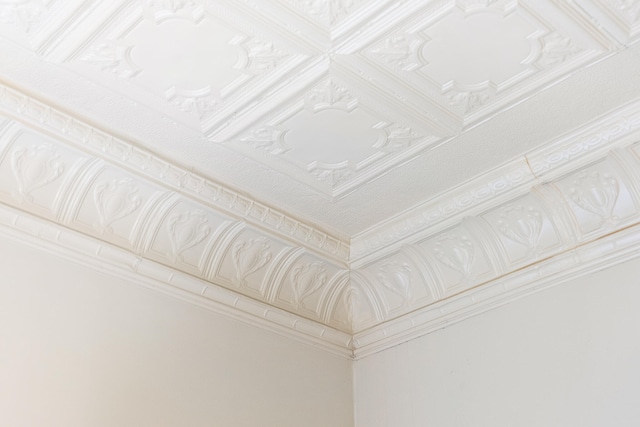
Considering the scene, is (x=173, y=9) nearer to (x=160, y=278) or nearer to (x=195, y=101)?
(x=195, y=101)

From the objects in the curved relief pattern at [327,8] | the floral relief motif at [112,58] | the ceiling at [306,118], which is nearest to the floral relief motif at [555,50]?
the ceiling at [306,118]

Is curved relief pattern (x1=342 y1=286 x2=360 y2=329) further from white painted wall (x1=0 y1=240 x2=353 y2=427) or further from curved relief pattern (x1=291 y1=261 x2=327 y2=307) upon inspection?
white painted wall (x1=0 y1=240 x2=353 y2=427)

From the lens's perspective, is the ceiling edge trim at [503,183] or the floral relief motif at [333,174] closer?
the ceiling edge trim at [503,183]

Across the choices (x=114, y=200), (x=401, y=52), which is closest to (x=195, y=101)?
(x=114, y=200)

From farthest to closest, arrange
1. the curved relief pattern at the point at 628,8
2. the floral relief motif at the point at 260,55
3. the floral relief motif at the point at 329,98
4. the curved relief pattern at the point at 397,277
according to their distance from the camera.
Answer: the curved relief pattern at the point at 397,277 < the floral relief motif at the point at 329,98 < the floral relief motif at the point at 260,55 < the curved relief pattern at the point at 628,8

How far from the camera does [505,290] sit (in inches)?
205

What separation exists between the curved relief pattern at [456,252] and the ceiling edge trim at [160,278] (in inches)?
48.8

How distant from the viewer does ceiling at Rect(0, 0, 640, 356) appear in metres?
3.88

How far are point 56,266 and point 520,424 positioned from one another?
3289 mm

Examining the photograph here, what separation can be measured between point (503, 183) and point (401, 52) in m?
1.44

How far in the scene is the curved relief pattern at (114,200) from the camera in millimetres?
4840

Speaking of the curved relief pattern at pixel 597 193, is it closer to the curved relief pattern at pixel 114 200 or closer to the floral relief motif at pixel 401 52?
the floral relief motif at pixel 401 52

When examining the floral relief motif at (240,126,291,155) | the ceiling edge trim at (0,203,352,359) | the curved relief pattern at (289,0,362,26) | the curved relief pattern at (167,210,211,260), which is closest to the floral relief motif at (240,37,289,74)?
the curved relief pattern at (289,0,362,26)

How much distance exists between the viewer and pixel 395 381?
226 inches
